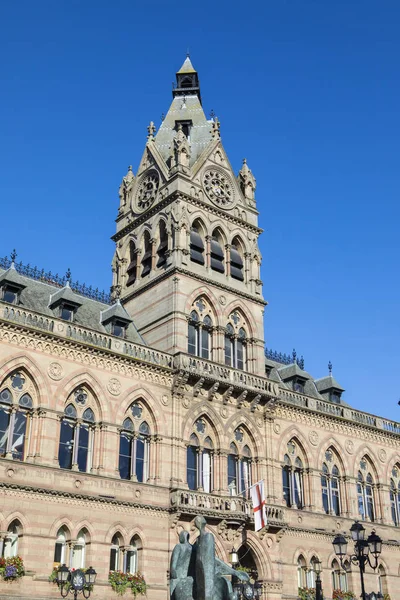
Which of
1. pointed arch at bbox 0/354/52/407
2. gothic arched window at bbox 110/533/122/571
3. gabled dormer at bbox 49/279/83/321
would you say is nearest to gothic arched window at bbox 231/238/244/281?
gabled dormer at bbox 49/279/83/321

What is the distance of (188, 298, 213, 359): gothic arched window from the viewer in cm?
4071

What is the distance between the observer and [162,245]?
4297cm

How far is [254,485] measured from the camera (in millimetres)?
37188

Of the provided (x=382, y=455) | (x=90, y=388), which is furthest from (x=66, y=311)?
(x=382, y=455)

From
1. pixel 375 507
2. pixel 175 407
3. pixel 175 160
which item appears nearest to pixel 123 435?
pixel 175 407

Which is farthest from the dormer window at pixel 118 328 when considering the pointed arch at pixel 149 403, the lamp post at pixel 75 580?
the lamp post at pixel 75 580

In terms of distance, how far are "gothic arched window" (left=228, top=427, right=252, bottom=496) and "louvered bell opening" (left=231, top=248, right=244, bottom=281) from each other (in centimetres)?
900

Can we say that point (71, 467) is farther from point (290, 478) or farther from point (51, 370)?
point (290, 478)

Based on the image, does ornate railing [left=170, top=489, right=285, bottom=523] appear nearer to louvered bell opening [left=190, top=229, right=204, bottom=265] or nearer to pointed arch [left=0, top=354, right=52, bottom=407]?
pointed arch [left=0, top=354, right=52, bottom=407]

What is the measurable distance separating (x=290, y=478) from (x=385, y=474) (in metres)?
8.71

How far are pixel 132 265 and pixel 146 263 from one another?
1484mm

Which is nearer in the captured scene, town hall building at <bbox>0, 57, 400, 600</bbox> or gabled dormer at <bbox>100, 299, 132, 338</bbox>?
town hall building at <bbox>0, 57, 400, 600</bbox>

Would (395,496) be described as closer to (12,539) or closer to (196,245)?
(196,245)

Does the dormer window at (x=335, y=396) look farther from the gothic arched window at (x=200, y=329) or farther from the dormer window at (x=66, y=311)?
the dormer window at (x=66, y=311)
